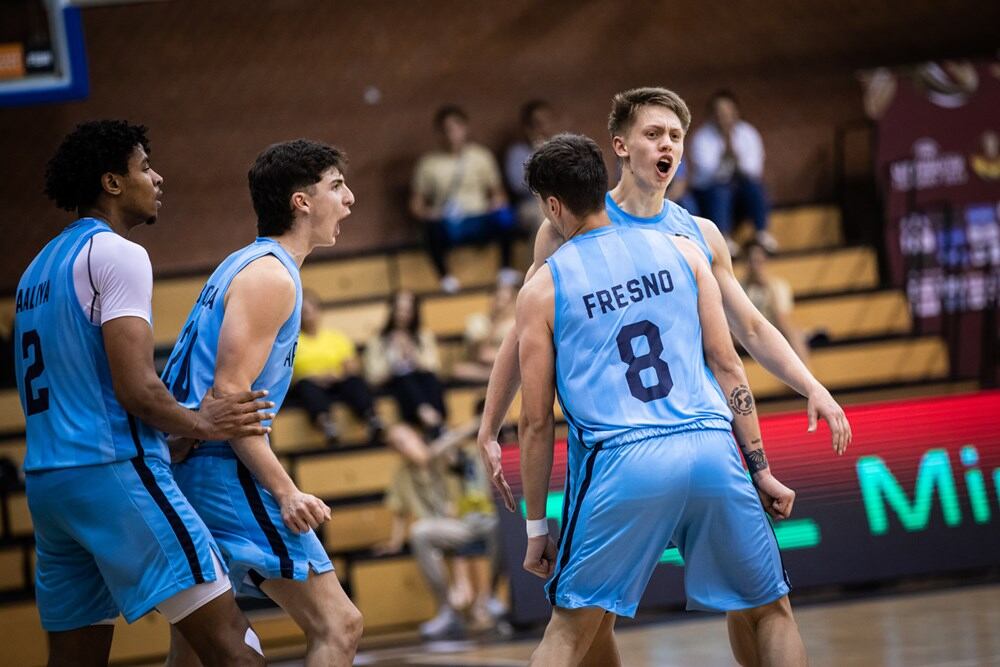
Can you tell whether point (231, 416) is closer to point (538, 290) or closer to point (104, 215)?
point (104, 215)

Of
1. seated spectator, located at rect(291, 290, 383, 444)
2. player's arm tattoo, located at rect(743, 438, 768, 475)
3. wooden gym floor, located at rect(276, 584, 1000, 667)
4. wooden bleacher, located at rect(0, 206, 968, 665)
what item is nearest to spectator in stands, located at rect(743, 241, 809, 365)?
wooden bleacher, located at rect(0, 206, 968, 665)

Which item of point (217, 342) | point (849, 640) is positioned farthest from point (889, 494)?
point (217, 342)

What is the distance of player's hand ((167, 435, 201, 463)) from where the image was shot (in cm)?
377

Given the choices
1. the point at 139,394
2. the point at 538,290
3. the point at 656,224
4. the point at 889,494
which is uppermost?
the point at 656,224

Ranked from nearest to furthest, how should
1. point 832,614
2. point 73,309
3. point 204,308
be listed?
point 73,309, point 204,308, point 832,614

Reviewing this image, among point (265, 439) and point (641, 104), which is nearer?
point (265, 439)

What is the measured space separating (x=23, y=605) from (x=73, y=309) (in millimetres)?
6068

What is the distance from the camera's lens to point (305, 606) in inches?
144

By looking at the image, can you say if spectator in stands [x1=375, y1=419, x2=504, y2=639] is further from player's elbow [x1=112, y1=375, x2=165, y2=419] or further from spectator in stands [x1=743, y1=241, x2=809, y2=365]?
player's elbow [x1=112, y1=375, x2=165, y2=419]

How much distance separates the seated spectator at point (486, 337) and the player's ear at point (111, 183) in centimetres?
674

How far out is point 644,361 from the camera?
354cm

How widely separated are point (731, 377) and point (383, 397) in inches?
273

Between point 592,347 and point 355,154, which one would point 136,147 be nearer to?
point 592,347

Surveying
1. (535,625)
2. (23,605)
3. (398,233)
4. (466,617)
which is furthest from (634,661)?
(398,233)
